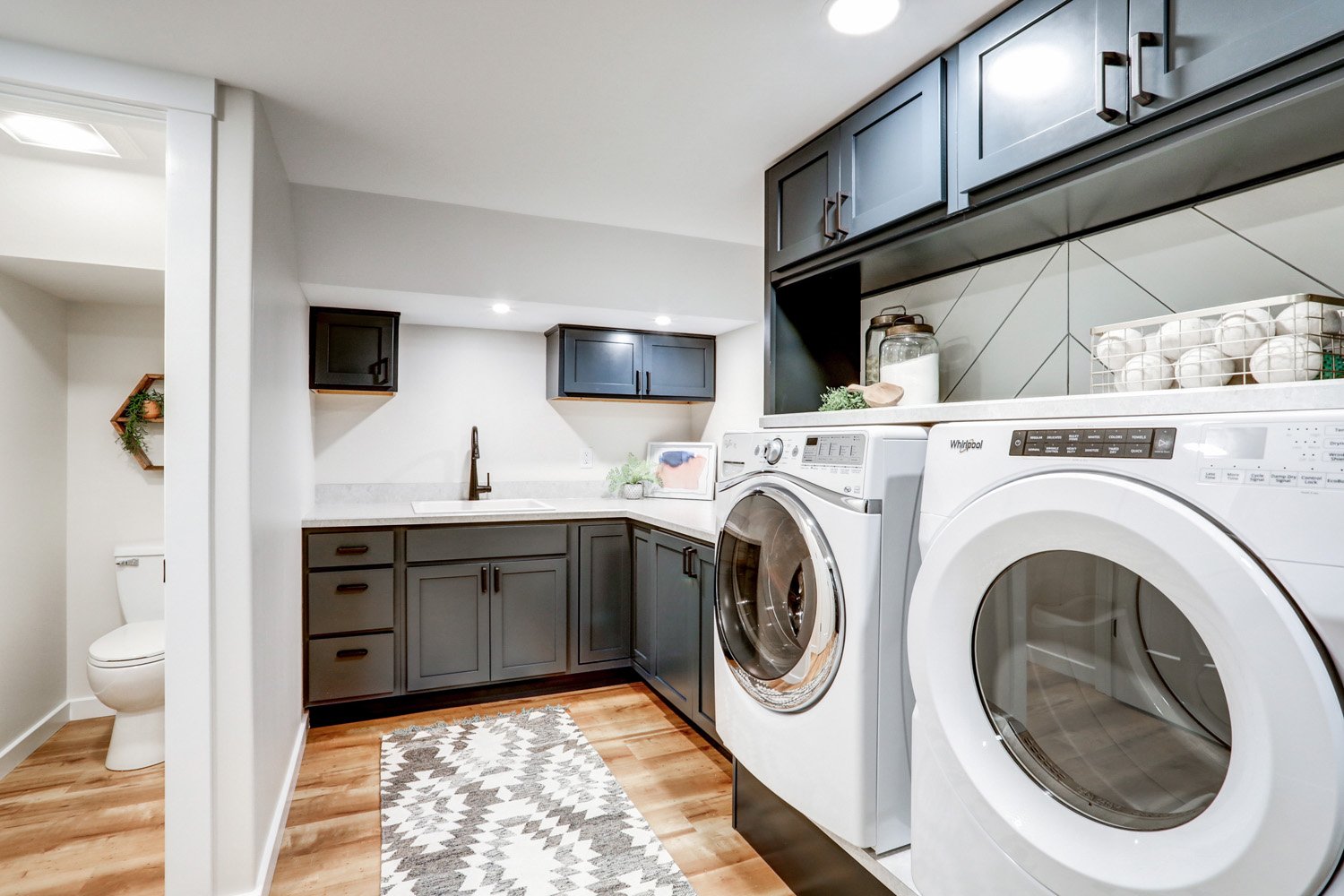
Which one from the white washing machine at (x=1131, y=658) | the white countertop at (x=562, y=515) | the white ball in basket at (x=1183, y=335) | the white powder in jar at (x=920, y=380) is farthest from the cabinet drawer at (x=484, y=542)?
the white ball in basket at (x=1183, y=335)

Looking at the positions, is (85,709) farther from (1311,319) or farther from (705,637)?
(1311,319)

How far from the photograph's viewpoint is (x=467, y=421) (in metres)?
3.77

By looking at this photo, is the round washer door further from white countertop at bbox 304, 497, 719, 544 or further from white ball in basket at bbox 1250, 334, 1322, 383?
white countertop at bbox 304, 497, 719, 544

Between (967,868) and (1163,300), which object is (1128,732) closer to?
(967,868)

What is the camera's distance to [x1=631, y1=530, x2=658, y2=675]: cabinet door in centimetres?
311

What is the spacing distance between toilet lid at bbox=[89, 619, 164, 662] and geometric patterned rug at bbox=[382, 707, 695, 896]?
92cm

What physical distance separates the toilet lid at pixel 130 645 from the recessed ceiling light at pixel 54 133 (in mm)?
1725

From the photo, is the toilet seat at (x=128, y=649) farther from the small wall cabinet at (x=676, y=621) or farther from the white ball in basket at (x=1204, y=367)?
the white ball in basket at (x=1204, y=367)

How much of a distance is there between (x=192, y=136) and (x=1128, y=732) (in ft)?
8.03

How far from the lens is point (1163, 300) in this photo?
1.57 m

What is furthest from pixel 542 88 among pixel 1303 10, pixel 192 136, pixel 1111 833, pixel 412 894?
pixel 412 894

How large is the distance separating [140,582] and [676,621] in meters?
2.26

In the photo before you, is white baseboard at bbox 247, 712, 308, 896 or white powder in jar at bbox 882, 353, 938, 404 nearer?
white baseboard at bbox 247, 712, 308, 896

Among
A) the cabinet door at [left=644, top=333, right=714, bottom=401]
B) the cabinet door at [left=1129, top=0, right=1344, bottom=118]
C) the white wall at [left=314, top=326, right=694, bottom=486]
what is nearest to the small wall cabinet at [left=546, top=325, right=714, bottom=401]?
the cabinet door at [left=644, top=333, right=714, bottom=401]
